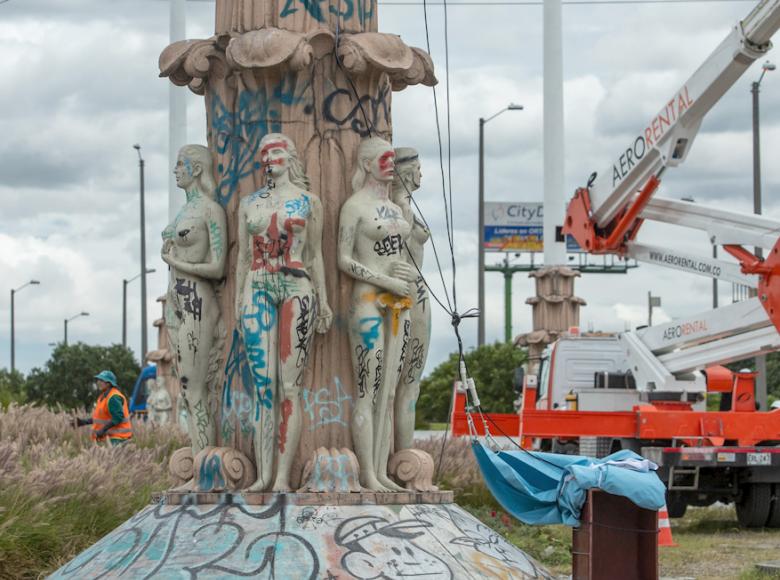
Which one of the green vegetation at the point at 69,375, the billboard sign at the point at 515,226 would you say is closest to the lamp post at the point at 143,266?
the green vegetation at the point at 69,375

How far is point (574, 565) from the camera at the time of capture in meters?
8.75

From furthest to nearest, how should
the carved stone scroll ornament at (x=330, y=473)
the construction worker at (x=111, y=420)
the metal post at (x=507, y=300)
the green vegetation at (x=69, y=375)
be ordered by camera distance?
the metal post at (x=507, y=300) → the green vegetation at (x=69, y=375) → the construction worker at (x=111, y=420) → the carved stone scroll ornament at (x=330, y=473)

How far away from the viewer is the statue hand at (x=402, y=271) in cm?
855

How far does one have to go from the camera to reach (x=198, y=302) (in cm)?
870

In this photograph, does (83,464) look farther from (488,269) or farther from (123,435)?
(488,269)

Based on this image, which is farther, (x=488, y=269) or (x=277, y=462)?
(x=488, y=269)

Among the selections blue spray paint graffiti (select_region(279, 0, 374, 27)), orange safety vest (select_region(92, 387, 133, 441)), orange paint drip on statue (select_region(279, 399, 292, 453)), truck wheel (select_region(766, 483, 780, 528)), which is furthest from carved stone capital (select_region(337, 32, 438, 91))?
truck wheel (select_region(766, 483, 780, 528))

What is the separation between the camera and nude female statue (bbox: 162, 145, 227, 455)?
28.5ft

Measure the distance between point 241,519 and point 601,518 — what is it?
2.23 m

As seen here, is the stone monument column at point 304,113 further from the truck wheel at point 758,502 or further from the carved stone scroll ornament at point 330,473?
the truck wheel at point 758,502

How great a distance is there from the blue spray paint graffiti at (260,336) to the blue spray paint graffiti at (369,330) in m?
0.53

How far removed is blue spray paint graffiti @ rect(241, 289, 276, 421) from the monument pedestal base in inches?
24.9

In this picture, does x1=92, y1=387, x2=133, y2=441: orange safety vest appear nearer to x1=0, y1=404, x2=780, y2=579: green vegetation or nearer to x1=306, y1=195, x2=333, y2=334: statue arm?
x1=0, y1=404, x2=780, y2=579: green vegetation

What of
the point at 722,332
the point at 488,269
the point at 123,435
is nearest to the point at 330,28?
the point at 123,435
